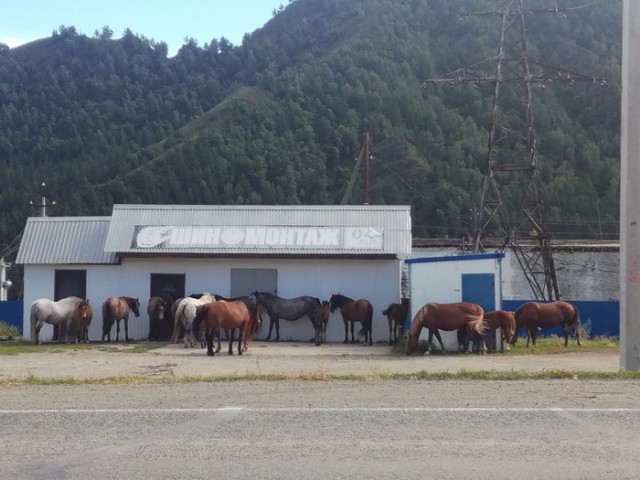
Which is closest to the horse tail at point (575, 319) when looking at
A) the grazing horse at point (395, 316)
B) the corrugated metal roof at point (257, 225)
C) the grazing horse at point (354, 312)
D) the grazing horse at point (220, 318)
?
the grazing horse at point (395, 316)

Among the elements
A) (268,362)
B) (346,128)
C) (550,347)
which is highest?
(346,128)

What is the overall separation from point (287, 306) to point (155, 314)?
4.48m

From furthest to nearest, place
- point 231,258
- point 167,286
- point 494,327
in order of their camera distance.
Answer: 1. point 167,286
2. point 231,258
3. point 494,327

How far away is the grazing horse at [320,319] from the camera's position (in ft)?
92.6

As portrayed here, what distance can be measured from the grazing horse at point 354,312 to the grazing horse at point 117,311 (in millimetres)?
6914

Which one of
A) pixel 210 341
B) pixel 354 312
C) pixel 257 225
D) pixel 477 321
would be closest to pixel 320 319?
pixel 354 312

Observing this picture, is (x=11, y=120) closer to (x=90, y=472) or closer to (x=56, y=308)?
(x=56, y=308)

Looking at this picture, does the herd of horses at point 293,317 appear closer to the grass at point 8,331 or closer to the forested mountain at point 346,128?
the grass at point 8,331

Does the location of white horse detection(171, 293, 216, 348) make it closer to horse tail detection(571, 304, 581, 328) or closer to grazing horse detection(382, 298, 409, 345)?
grazing horse detection(382, 298, 409, 345)

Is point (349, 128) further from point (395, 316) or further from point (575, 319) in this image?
point (575, 319)

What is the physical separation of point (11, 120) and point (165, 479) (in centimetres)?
13301

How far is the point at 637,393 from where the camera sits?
1184cm

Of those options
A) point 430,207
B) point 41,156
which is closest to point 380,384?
point 430,207

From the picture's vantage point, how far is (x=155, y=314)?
28859mm
